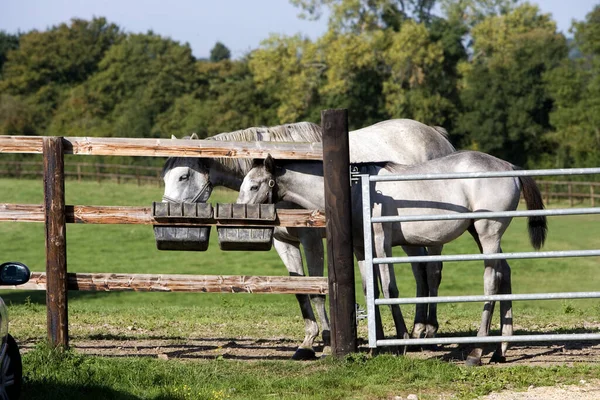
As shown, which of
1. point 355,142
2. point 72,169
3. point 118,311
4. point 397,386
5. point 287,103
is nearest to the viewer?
point 397,386

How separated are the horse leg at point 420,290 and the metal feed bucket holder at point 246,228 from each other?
230cm

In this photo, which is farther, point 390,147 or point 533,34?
point 533,34

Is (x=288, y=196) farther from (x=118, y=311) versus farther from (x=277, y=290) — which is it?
(x=118, y=311)

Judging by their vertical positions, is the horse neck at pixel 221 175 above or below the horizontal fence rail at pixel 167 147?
below

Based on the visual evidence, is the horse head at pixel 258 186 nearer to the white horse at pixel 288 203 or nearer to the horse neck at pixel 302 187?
the horse neck at pixel 302 187

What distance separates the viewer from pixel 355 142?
9.37 metres

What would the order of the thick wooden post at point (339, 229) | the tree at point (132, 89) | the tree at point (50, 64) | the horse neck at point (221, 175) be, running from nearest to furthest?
1. the thick wooden post at point (339, 229)
2. the horse neck at point (221, 175)
3. the tree at point (132, 89)
4. the tree at point (50, 64)

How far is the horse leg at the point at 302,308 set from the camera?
7.89m

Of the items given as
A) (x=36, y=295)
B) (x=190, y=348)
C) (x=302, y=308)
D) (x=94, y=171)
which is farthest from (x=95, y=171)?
(x=302, y=308)

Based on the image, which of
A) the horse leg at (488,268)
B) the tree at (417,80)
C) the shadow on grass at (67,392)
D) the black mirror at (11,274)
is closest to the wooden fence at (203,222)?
the shadow on grass at (67,392)

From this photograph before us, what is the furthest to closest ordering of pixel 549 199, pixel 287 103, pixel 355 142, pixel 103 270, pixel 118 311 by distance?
1. pixel 287 103
2. pixel 549 199
3. pixel 103 270
4. pixel 118 311
5. pixel 355 142

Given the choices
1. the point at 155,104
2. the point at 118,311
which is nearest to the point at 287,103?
the point at 155,104

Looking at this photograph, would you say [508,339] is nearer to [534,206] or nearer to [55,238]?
[534,206]

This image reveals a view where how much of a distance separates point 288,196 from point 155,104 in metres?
59.5
